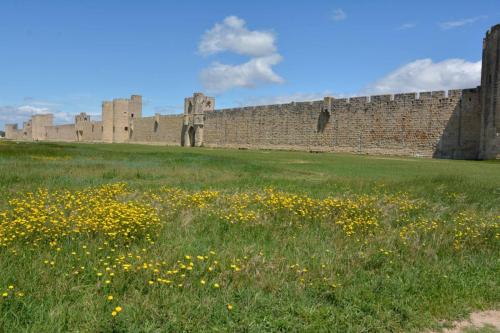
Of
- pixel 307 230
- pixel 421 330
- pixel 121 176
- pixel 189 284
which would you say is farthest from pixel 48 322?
pixel 121 176

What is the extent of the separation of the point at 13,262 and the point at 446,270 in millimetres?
4010

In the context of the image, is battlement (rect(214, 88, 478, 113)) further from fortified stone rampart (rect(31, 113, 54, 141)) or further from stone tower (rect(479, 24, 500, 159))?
fortified stone rampart (rect(31, 113, 54, 141))

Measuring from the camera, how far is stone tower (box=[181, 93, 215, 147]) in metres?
45.8

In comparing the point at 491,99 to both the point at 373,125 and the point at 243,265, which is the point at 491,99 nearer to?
the point at 373,125

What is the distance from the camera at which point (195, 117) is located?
46062 millimetres

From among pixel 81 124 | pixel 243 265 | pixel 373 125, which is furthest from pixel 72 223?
pixel 81 124

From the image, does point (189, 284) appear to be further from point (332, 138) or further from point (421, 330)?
point (332, 138)

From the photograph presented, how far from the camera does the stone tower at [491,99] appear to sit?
22.2 metres

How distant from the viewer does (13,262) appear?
3.86 m

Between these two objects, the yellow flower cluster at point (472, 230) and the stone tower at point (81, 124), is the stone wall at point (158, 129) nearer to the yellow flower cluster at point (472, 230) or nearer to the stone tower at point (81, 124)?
the stone tower at point (81, 124)

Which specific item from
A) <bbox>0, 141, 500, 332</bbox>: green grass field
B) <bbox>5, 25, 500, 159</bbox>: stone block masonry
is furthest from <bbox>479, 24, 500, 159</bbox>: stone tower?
<bbox>0, 141, 500, 332</bbox>: green grass field

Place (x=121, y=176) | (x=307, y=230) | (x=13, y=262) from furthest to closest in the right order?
(x=121, y=176), (x=307, y=230), (x=13, y=262)

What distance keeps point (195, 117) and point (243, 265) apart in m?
42.8

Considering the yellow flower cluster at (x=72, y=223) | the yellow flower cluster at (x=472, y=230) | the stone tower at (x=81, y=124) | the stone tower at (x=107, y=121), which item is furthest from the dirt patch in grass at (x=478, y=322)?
the stone tower at (x=81, y=124)
